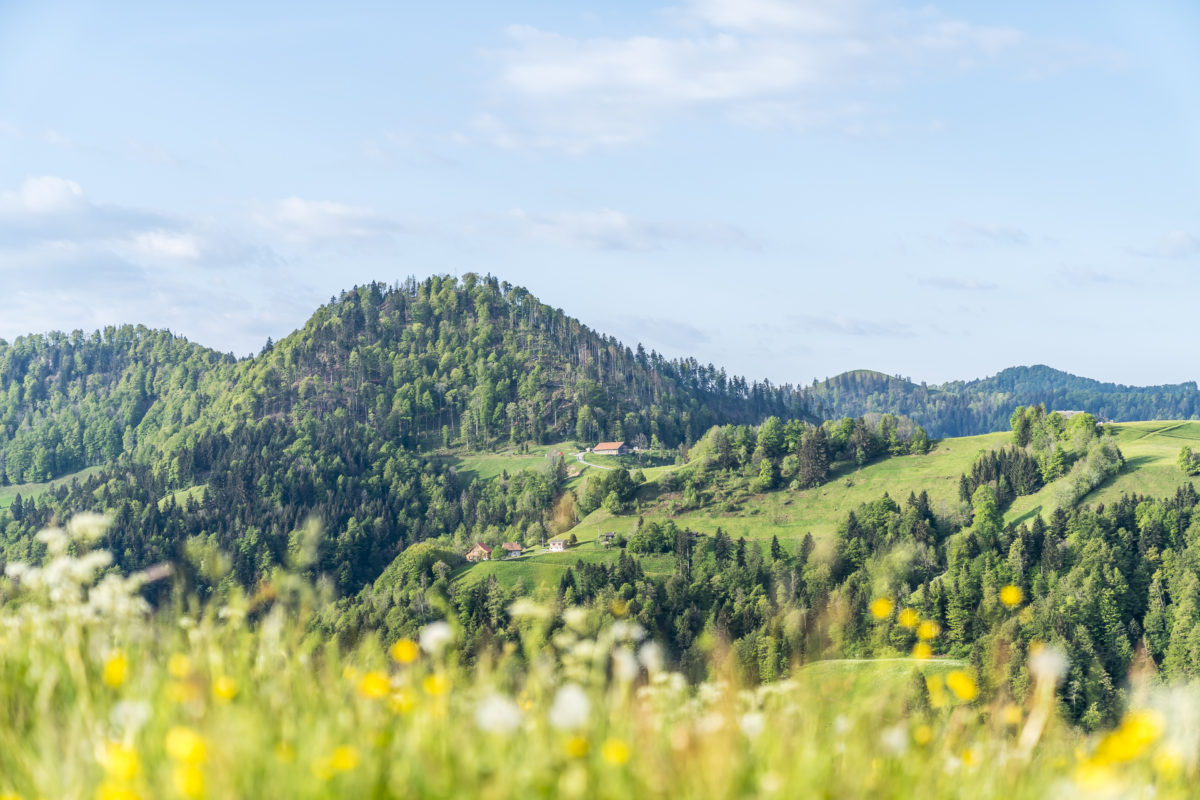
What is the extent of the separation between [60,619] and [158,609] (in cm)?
68

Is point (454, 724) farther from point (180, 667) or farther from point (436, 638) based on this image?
point (180, 667)

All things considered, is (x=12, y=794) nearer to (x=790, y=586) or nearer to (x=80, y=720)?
(x=80, y=720)

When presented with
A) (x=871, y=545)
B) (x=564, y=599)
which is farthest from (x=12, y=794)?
(x=871, y=545)

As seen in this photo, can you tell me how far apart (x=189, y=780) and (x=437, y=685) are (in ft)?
6.50

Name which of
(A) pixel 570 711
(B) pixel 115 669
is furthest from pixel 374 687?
(A) pixel 570 711

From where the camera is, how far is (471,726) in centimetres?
540

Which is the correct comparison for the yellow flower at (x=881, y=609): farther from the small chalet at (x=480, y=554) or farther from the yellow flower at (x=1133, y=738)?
the small chalet at (x=480, y=554)

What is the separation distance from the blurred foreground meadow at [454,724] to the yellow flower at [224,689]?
23 millimetres

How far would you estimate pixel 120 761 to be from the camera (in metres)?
4.20

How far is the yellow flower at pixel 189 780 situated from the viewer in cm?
403

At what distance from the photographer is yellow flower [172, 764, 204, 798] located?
13.2ft

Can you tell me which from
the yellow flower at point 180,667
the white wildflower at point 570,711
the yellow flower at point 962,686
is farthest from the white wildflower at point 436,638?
the yellow flower at point 962,686

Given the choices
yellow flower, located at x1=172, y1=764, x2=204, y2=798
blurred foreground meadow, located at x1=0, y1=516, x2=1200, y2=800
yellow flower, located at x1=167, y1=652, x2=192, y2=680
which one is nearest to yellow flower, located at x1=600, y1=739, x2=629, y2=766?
blurred foreground meadow, located at x1=0, y1=516, x2=1200, y2=800

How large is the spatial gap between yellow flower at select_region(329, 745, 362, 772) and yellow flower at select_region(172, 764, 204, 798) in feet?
1.88
